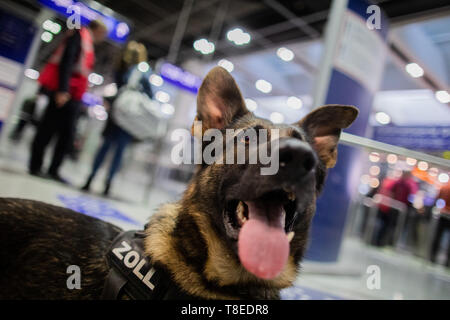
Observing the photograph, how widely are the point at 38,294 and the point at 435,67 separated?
5707mm

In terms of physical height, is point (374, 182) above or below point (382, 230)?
above

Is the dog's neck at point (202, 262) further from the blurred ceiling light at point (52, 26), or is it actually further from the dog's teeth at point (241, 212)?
the blurred ceiling light at point (52, 26)

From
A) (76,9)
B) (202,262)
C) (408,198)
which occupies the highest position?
(76,9)

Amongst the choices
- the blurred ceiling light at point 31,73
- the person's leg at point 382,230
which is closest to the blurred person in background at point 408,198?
the person's leg at point 382,230

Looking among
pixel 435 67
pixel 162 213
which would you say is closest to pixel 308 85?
pixel 435 67

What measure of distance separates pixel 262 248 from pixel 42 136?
364 centimetres

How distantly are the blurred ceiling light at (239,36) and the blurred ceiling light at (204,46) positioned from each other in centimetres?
77

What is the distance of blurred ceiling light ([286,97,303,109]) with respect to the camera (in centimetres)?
1145

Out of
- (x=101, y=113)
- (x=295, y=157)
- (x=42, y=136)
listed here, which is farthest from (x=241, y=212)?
(x=101, y=113)

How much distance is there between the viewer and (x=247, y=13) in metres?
8.17

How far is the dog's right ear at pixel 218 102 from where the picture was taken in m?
1.51

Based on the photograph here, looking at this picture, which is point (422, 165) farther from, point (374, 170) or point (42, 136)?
point (42, 136)

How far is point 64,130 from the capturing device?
3668mm

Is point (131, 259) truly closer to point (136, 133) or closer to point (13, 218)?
point (13, 218)
